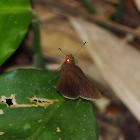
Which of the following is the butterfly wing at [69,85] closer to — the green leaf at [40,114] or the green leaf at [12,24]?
the green leaf at [40,114]

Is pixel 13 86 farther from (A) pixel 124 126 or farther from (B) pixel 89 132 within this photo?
(A) pixel 124 126

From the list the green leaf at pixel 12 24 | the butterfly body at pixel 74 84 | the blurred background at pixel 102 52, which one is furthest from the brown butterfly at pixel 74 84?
the blurred background at pixel 102 52

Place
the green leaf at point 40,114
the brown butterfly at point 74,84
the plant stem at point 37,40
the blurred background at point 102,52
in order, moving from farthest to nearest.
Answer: the blurred background at point 102,52 < the plant stem at point 37,40 < the brown butterfly at point 74,84 < the green leaf at point 40,114

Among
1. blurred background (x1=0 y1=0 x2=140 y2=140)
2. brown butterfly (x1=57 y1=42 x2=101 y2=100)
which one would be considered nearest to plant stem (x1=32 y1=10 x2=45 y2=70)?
blurred background (x1=0 y1=0 x2=140 y2=140)

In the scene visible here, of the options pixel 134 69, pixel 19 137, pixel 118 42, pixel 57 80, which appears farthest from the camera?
pixel 118 42

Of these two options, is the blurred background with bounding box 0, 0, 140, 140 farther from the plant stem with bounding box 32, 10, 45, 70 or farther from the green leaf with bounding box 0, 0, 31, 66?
the green leaf with bounding box 0, 0, 31, 66

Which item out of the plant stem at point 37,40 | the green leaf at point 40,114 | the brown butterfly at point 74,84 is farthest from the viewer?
the plant stem at point 37,40

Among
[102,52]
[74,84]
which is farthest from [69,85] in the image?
[102,52]

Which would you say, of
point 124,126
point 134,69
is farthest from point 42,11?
point 124,126

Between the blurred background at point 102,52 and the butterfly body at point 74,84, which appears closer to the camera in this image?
the butterfly body at point 74,84
